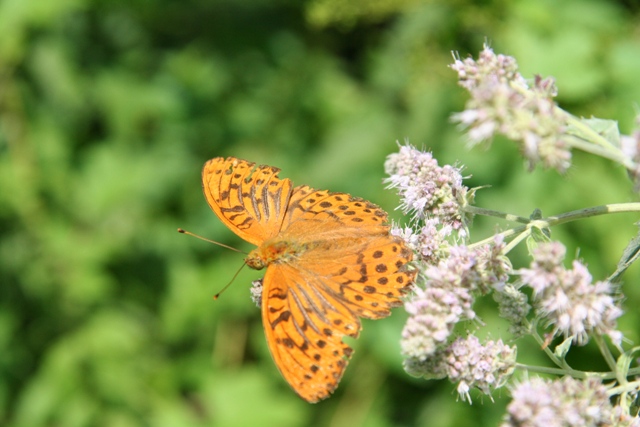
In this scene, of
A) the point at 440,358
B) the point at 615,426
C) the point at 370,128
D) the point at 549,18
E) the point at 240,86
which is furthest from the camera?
the point at 240,86

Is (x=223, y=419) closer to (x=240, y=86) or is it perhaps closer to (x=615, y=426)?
(x=240, y=86)

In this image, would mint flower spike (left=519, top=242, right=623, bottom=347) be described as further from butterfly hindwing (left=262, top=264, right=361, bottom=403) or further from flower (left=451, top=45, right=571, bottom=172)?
butterfly hindwing (left=262, top=264, right=361, bottom=403)

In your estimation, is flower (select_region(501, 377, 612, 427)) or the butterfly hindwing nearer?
flower (select_region(501, 377, 612, 427))

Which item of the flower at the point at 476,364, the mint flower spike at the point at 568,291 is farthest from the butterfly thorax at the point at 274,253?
the mint flower spike at the point at 568,291

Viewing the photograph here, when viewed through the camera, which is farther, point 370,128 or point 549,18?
point 370,128

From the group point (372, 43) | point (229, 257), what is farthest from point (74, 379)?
point (372, 43)

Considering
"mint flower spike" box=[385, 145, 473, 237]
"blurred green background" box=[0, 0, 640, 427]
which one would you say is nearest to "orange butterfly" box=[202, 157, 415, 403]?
"mint flower spike" box=[385, 145, 473, 237]

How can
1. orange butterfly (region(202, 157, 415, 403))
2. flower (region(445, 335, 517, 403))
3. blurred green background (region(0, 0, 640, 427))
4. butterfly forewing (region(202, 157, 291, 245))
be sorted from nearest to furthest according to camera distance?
flower (region(445, 335, 517, 403)), orange butterfly (region(202, 157, 415, 403)), butterfly forewing (region(202, 157, 291, 245)), blurred green background (region(0, 0, 640, 427))
